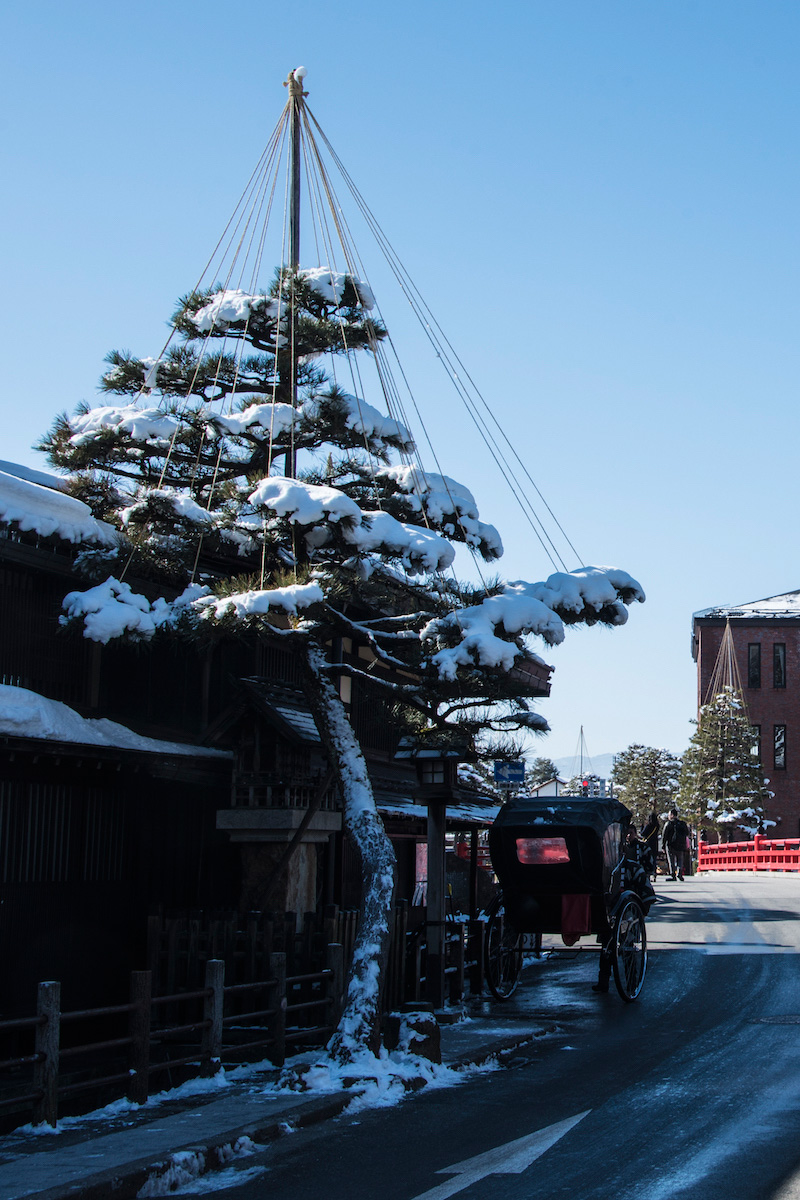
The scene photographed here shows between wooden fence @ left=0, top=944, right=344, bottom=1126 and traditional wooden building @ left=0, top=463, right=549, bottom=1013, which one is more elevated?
traditional wooden building @ left=0, top=463, right=549, bottom=1013

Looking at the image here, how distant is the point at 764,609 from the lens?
74.4 m

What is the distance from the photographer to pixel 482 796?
2044 cm

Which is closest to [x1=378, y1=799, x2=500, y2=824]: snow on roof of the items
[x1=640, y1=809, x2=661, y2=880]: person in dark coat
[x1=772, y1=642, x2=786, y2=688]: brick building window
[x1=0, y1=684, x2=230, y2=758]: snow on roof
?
[x1=640, y1=809, x2=661, y2=880]: person in dark coat

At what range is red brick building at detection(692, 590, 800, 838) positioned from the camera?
228 ft

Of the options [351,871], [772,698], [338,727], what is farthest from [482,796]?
[772,698]

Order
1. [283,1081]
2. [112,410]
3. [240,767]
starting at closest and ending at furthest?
1. [283,1081]
2. [112,410]
3. [240,767]

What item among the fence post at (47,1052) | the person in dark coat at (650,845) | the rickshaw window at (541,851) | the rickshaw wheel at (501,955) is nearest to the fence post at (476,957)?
the rickshaw wheel at (501,955)

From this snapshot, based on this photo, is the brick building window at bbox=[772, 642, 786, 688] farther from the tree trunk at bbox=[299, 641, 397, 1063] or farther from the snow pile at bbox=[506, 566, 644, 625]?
the tree trunk at bbox=[299, 641, 397, 1063]

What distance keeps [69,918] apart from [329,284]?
25.4 feet

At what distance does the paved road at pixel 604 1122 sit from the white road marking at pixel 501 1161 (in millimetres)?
13

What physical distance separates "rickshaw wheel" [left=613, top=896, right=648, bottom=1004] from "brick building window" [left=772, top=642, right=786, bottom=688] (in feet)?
192

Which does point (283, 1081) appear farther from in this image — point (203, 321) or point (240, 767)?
point (203, 321)

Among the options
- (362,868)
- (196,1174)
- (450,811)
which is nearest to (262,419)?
(362,868)

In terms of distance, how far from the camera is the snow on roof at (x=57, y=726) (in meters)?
11.9
